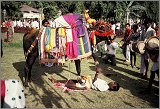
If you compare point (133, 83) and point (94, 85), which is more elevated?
point (94, 85)

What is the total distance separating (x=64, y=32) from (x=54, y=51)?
2.14 ft

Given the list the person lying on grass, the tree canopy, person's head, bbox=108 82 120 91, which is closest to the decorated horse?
the person lying on grass

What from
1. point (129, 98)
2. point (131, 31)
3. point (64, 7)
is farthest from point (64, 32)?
point (64, 7)

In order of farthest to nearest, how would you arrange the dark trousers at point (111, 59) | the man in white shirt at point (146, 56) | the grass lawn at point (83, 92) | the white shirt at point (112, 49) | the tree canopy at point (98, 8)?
the tree canopy at point (98, 8) → the white shirt at point (112, 49) → the dark trousers at point (111, 59) → the man in white shirt at point (146, 56) → the grass lawn at point (83, 92)

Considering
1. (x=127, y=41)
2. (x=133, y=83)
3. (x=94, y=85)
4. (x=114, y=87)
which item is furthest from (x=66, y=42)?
(x=127, y=41)

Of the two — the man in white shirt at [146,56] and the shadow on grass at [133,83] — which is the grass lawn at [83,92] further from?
the man in white shirt at [146,56]

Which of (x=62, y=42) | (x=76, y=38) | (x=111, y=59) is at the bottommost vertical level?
(x=111, y=59)

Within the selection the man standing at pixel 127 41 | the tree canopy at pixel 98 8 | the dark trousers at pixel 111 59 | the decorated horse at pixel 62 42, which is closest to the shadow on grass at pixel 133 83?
the dark trousers at pixel 111 59

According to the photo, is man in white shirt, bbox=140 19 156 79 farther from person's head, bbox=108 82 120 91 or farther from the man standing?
the man standing

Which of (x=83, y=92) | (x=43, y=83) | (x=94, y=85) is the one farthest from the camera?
(x=43, y=83)

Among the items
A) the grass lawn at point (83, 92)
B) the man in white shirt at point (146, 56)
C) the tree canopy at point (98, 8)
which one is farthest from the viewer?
the tree canopy at point (98, 8)

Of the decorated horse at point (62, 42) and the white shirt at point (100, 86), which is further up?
the decorated horse at point (62, 42)

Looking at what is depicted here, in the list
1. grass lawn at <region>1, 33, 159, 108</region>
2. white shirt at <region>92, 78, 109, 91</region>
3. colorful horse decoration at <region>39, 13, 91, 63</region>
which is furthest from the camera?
colorful horse decoration at <region>39, 13, 91, 63</region>

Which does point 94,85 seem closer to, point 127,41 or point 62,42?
point 62,42
